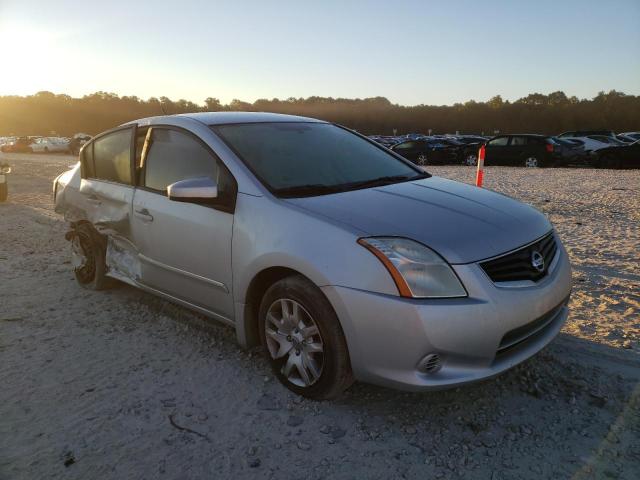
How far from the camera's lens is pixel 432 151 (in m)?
22.3

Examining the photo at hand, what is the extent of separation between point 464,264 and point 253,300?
1.31 metres

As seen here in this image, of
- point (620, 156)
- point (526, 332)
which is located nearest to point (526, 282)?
point (526, 332)

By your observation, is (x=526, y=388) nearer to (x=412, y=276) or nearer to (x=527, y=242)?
(x=527, y=242)

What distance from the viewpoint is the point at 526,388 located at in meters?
2.93

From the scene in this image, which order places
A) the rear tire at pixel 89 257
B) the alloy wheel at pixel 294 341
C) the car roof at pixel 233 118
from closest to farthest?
the alloy wheel at pixel 294 341 → the car roof at pixel 233 118 → the rear tire at pixel 89 257

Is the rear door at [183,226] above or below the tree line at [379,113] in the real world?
below

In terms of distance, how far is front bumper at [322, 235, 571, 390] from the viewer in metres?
2.36

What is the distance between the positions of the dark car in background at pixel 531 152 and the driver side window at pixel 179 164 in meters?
18.5

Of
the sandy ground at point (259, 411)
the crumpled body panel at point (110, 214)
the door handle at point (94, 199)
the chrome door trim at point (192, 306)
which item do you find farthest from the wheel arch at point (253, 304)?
the door handle at point (94, 199)

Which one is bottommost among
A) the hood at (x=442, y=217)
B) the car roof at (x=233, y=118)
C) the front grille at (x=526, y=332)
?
the front grille at (x=526, y=332)

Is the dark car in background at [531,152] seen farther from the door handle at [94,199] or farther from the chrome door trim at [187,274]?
the chrome door trim at [187,274]

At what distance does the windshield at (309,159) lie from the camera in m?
3.17

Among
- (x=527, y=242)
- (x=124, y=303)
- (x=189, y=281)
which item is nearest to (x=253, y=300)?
(x=189, y=281)

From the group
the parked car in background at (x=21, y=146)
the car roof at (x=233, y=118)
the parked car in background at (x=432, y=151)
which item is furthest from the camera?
the parked car in background at (x=21, y=146)
